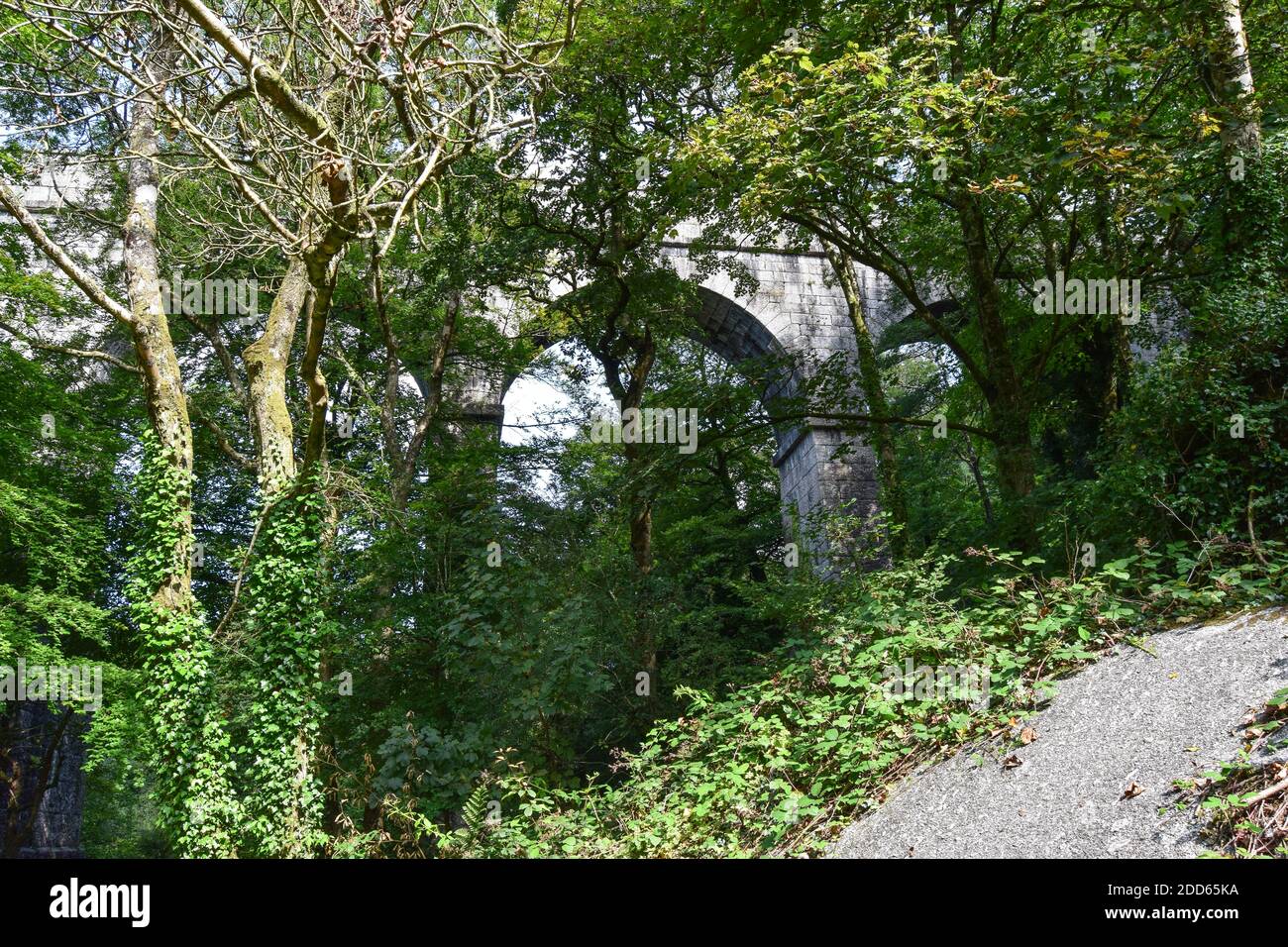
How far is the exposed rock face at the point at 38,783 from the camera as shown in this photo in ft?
47.2

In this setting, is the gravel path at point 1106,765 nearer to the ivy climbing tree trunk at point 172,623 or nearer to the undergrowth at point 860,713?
the undergrowth at point 860,713

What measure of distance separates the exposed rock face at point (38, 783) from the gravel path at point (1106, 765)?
1418 cm

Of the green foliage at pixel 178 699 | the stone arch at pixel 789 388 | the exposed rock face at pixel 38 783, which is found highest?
the stone arch at pixel 789 388

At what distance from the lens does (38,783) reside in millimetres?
15008

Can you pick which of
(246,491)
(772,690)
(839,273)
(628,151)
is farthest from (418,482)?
(772,690)

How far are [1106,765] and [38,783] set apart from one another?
16.3m

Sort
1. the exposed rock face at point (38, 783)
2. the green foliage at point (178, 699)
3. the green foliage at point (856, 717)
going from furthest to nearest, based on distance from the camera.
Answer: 1. the exposed rock face at point (38, 783)
2. the green foliage at point (178, 699)
3. the green foliage at point (856, 717)

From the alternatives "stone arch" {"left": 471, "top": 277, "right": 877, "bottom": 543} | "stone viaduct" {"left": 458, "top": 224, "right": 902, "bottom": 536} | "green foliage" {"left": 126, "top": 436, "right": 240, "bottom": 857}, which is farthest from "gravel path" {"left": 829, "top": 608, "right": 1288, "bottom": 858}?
"stone viaduct" {"left": 458, "top": 224, "right": 902, "bottom": 536}

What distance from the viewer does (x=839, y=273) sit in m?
13.0

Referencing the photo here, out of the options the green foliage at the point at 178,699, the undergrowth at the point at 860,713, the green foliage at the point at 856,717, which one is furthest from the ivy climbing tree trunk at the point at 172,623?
the green foliage at the point at 856,717

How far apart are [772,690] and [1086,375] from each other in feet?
20.7

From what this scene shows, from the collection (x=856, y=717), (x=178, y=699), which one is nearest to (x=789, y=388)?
(x=856, y=717)

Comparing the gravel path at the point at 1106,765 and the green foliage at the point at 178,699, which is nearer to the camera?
the gravel path at the point at 1106,765

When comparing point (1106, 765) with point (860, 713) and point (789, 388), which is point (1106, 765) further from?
point (789, 388)
